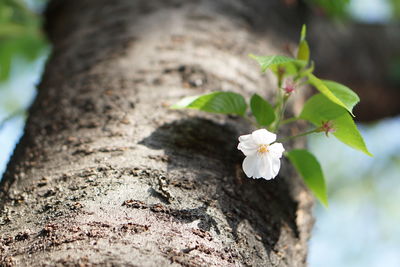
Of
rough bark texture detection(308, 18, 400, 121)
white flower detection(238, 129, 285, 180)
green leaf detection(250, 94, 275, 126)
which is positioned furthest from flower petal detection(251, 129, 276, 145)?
rough bark texture detection(308, 18, 400, 121)

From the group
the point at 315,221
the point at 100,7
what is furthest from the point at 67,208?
the point at 100,7

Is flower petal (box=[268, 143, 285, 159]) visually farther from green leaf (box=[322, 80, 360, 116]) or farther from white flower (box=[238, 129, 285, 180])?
green leaf (box=[322, 80, 360, 116])

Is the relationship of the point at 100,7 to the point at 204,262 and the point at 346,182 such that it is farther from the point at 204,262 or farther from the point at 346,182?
the point at 346,182

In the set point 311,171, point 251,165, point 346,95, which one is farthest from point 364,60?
point 251,165

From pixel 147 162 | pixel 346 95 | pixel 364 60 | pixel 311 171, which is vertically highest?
pixel 346 95

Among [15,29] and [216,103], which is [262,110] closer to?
[216,103]

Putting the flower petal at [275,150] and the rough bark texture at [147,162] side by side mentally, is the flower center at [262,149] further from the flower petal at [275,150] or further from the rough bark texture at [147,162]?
the rough bark texture at [147,162]
